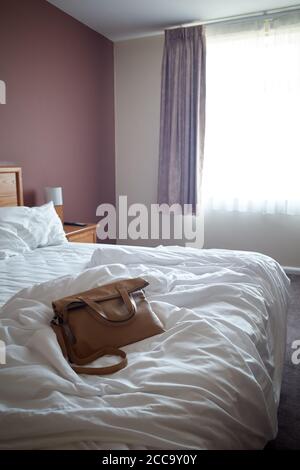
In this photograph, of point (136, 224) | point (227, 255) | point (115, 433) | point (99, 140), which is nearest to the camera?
point (115, 433)

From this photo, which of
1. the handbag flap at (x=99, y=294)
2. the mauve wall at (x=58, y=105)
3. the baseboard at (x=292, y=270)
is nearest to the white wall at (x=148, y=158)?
the baseboard at (x=292, y=270)

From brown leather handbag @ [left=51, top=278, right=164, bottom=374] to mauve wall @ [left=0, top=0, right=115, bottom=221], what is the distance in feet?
6.77

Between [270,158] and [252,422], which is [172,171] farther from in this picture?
[252,422]

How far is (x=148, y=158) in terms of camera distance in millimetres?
4102

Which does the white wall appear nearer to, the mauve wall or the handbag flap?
the mauve wall

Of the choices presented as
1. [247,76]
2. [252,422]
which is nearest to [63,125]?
[247,76]

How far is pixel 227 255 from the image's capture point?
192 centimetres

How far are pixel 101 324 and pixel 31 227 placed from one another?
4.99 feet

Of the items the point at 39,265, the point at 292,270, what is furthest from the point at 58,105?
the point at 292,270

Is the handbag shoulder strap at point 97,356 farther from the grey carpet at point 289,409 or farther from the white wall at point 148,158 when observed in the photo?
the white wall at point 148,158

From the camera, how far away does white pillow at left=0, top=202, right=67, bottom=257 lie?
88.4 inches
